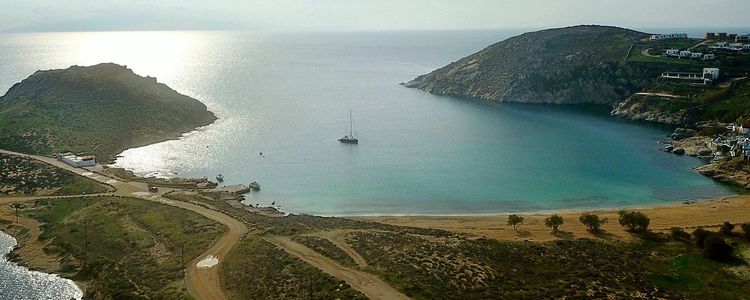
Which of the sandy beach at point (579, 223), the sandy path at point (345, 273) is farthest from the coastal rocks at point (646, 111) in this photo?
the sandy path at point (345, 273)

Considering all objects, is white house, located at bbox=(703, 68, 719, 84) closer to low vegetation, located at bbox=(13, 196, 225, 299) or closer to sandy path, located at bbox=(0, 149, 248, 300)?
sandy path, located at bbox=(0, 149, 248, 300)

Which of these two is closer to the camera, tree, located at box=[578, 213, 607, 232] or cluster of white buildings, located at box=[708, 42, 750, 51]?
tree, located at box=[578, 213, 607, 232]

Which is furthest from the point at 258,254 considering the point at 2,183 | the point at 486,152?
the point at 486,152

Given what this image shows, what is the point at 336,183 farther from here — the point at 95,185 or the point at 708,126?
the point at 708,126

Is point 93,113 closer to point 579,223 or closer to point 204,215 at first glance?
point 204,215

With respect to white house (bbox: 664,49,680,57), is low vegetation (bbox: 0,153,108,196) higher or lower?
lower

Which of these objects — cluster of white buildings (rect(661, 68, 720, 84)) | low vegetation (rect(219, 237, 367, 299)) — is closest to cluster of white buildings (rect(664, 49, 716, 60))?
cluster of white buildings (rect(661, 68, 720, 84))
